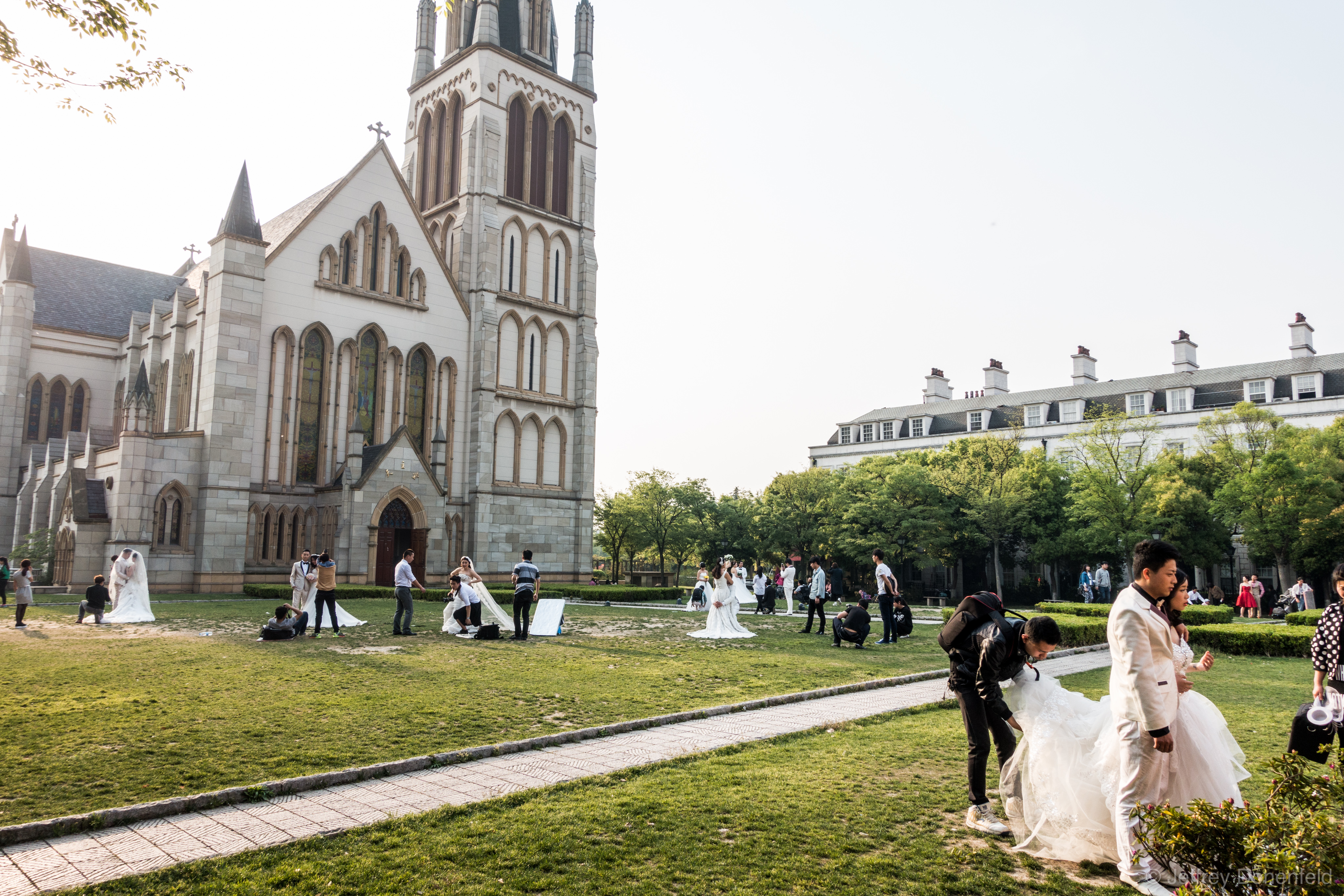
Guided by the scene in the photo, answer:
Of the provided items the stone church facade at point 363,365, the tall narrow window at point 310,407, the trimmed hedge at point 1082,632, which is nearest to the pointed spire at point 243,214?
the stone church facade at point 363,365

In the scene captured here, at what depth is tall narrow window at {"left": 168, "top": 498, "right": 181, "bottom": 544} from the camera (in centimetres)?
3177

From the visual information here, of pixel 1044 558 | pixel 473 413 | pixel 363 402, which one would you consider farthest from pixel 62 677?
pixel 1044 558

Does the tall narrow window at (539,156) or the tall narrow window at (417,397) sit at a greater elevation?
the tall narrow window at (539,156)

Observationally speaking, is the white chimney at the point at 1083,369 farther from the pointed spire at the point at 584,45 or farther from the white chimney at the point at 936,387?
the pointed spire at the point at 584,45

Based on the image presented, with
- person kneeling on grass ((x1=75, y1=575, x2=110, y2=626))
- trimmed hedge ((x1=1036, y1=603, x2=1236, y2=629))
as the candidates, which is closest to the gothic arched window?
person kneeling on grass ((x1=75, y1=575, x2=110, y2=626))

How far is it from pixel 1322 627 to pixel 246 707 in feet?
35.9

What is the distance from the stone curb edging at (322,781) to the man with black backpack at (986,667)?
3.94 metres

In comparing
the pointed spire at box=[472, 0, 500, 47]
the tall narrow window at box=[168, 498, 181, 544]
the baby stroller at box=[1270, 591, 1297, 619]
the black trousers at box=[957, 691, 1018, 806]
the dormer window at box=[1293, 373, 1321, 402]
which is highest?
the pointed spire at box=[472, 0, 500, 47]

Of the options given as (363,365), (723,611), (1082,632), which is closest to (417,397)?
(363,365)

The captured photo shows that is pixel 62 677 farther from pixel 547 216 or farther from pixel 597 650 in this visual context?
pixel 547 216

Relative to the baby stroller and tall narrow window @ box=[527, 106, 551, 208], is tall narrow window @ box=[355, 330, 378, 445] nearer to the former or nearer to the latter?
tall narrow window @ box=[527, 106, 551, 208]

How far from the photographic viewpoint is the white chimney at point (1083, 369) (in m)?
65.4

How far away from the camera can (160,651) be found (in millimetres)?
14750

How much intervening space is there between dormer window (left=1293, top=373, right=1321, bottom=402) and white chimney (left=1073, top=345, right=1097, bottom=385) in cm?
1426
